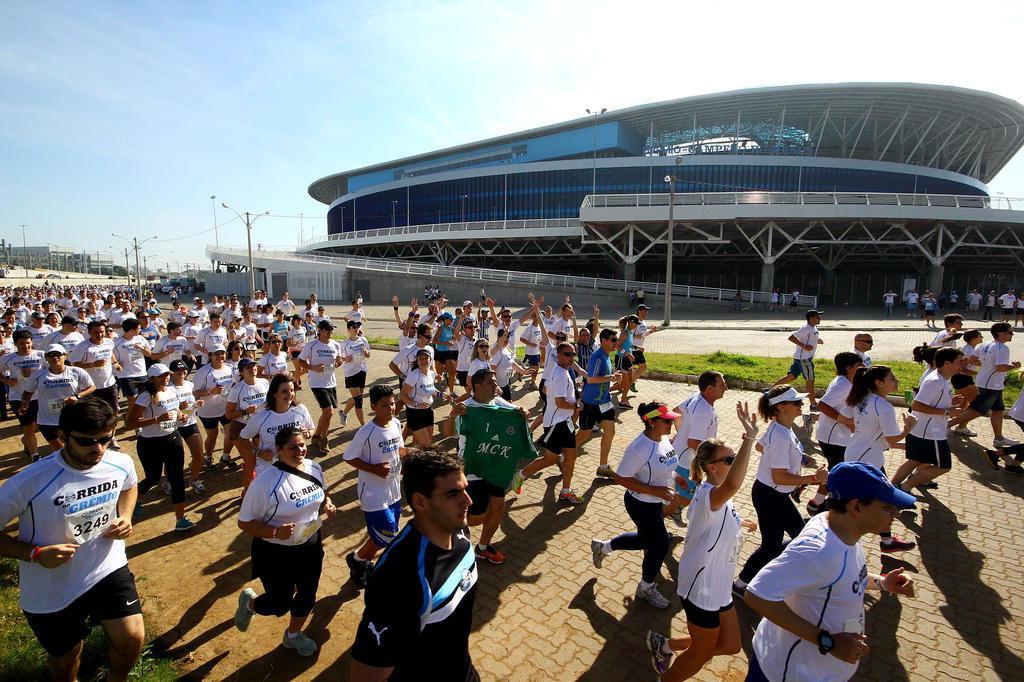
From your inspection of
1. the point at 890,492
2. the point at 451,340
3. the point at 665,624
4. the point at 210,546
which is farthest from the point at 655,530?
the point at 451,340

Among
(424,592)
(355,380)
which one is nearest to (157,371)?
(355,380)

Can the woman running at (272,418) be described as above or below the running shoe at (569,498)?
above

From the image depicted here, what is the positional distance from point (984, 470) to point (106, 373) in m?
13.2

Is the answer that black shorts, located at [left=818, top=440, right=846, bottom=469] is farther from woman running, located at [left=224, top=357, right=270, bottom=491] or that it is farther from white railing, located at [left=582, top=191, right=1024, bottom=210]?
white railing, located at [left=582, top=191, right=1024, bottom=210]

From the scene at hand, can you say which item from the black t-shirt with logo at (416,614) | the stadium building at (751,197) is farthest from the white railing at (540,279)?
the black t-shirt with logo at (416,614)

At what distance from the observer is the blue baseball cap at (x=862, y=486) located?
2.23 meters

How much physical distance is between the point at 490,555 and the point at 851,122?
Result: 6624 cm

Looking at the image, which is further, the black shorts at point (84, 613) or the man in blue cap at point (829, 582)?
the black shorts at point (84, 613)

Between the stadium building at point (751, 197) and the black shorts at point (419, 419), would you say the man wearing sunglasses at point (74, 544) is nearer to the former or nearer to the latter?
the black shorts at point (419, 419)

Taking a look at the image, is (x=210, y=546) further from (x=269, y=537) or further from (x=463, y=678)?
(x=463, y=678)

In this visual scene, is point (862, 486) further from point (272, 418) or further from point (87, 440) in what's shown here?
point (272, 418)

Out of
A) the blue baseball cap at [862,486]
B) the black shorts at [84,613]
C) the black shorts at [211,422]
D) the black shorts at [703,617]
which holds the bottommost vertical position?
the black shorts at [703,617]

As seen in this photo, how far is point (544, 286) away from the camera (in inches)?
1437

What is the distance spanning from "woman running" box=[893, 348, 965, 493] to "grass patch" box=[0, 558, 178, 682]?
23.7 feet
